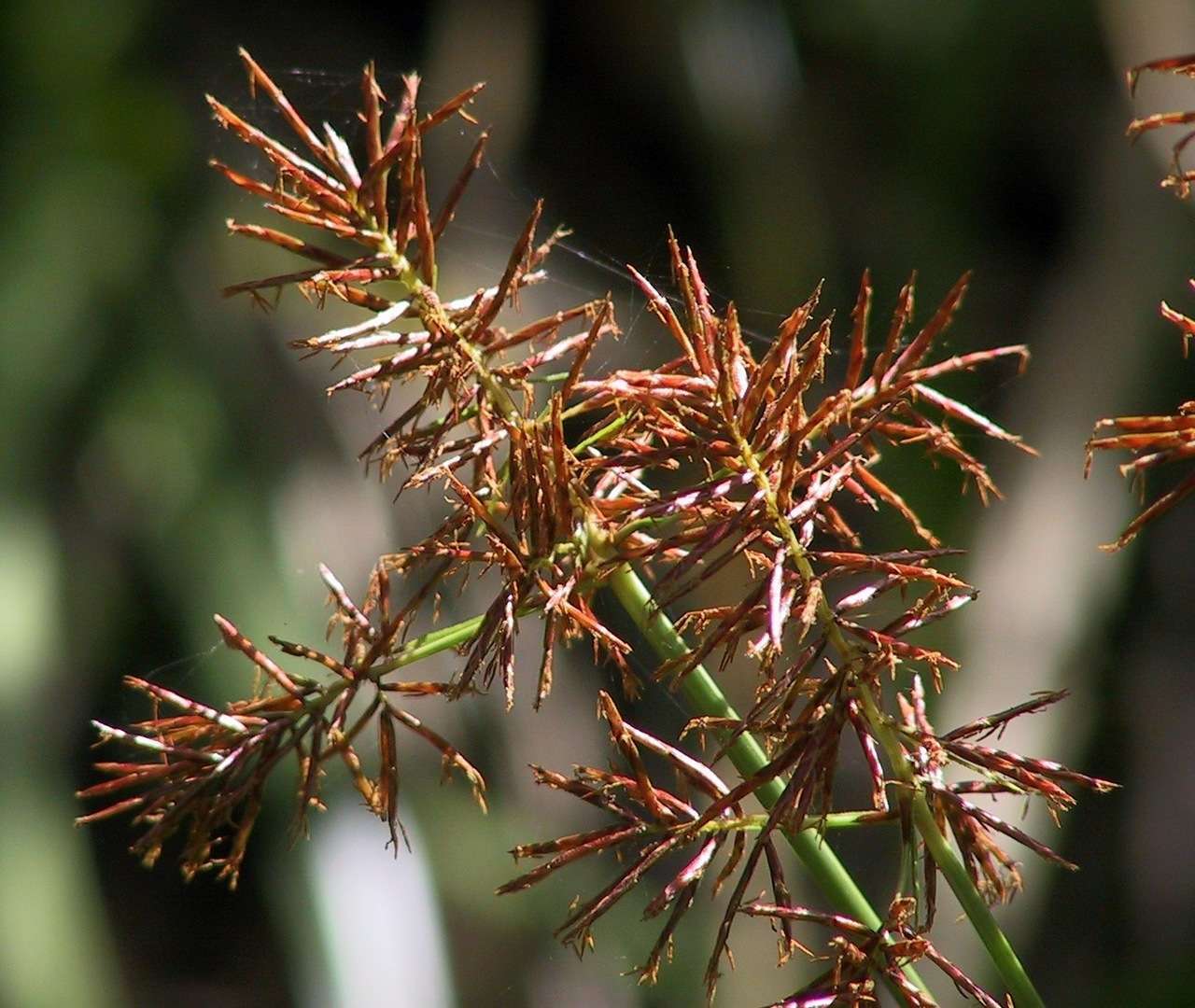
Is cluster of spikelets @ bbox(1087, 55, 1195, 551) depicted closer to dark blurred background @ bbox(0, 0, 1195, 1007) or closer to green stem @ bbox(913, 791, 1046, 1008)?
green stem @ bbox(913, 791, 1046, 1008)

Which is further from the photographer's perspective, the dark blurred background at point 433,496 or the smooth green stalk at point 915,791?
the dark blurred background at point 433,496

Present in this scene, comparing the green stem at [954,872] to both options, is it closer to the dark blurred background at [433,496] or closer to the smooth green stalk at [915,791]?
the smooth green stalk at [915,791]

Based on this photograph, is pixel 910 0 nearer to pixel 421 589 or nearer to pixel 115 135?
pixel 115 135

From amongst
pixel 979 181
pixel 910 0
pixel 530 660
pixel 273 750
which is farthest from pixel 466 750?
pixel 273 750

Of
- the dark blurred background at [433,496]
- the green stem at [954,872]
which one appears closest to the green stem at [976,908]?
the green stem at [954,872]

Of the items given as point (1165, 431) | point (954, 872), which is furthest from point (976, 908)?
point (1165, 431)

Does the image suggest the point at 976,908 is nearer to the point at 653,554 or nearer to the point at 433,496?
the point at 653,554


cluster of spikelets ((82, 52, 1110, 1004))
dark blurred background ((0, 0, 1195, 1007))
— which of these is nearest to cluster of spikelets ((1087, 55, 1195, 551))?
cluster of spikelets ((82, 52, 1110, 1004))
